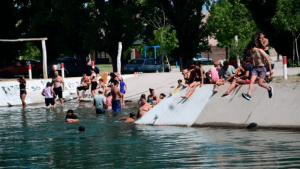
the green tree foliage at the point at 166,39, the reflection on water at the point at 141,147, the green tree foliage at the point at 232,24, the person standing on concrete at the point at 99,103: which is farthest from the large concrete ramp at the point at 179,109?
the green tree foliage at the point at 232,24

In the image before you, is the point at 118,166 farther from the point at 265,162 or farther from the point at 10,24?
the point at 10,24

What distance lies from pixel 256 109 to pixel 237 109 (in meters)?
0.63

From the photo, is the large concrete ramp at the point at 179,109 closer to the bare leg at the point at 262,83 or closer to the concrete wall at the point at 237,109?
the concrete wall at the point at 237,109

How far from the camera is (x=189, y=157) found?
1479cm

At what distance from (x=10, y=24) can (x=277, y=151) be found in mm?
43816

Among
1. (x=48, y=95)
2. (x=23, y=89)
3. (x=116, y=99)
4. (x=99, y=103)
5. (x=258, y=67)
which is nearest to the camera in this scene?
(x=258, y=67)

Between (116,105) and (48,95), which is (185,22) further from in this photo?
(116,105)

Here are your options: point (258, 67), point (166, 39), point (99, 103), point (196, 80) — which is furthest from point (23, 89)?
point (166, 39)

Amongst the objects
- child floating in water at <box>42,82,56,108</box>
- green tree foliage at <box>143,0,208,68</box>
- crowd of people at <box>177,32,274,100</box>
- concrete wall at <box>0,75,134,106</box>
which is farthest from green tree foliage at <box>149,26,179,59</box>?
crowd of people at <box>177,32,274,100</box>

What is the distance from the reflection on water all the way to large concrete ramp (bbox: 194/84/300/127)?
663 mm

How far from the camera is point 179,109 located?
71.6 feet

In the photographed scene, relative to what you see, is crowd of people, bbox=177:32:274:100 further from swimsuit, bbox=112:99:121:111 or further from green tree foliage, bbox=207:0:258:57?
green tree foliage, bbox=207:0:258:57

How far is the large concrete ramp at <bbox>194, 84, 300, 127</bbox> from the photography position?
19.6 metres

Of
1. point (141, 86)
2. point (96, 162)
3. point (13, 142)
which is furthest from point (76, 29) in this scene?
point (96, 162)
